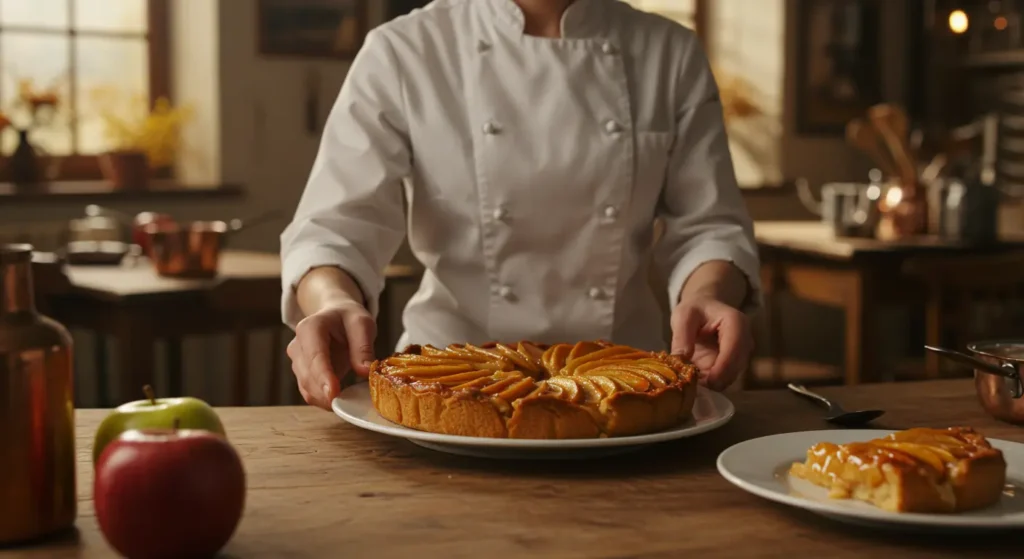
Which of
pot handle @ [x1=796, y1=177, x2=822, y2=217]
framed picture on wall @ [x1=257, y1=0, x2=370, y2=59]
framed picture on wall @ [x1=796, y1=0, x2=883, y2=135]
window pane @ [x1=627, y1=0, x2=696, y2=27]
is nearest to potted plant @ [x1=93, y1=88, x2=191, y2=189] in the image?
framed picture on wall @ [x1=257, y1=0, x2=370, y2=59]

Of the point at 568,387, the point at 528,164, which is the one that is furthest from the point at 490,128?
the point at 568,387

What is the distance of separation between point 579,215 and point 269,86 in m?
3.22

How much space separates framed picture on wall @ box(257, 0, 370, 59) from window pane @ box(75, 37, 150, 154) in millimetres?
480

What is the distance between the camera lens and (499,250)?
1.81m

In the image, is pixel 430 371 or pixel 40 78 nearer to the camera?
pixel 430 371

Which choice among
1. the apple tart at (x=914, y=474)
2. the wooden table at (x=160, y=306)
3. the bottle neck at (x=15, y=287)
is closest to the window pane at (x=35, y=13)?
the wooden table at (x=160, y=306)

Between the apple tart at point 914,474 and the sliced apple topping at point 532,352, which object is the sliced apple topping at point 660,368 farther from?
the apple tart at point 914,474

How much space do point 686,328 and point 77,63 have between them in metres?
3.72

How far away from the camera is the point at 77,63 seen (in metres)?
Answer: 4.61

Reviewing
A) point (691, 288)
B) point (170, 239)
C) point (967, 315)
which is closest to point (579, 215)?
point (691, 288)

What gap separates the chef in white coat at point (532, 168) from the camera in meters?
1.77

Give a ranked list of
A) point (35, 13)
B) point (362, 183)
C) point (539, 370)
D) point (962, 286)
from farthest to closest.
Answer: point (35, 13) < point (962, 286) < point (362, 183) < point (539, 370)

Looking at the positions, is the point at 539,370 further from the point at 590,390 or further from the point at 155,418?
the point at 155,418

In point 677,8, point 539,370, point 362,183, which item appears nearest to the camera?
point 539,370
